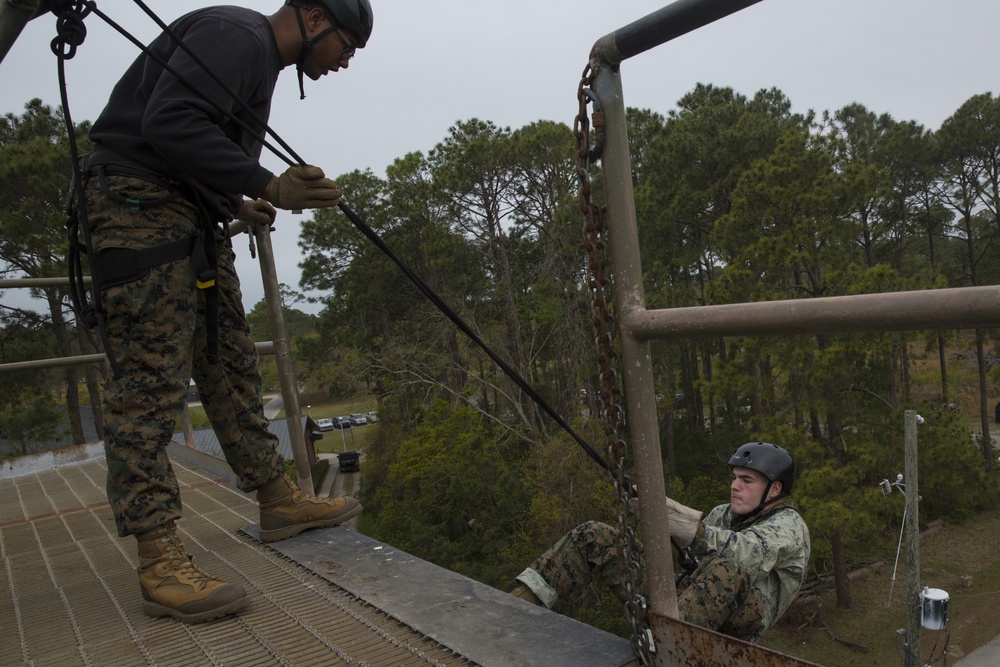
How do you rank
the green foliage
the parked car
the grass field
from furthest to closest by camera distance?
1. the parked car
2. the green foliage
3. the grass field

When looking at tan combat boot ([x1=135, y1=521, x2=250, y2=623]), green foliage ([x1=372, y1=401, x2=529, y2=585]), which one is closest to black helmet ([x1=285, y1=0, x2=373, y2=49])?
tan combat boot ([x1=135, y1=521, x2=250, y2=623])

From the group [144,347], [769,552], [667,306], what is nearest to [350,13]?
[144,347]

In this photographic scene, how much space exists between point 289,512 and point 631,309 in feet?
6.08

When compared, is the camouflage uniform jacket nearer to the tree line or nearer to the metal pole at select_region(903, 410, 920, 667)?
the metal pole at select_region(903, 410, 920, 667)

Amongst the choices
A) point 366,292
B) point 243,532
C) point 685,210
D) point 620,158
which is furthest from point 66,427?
point 620,158

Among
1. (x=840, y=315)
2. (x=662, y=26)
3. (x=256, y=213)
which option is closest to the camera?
(x=840, y=315)

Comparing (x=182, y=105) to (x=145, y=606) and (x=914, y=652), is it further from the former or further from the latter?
(x=914, y=652)

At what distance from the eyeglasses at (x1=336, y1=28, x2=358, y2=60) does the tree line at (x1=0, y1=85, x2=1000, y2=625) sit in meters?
16.0

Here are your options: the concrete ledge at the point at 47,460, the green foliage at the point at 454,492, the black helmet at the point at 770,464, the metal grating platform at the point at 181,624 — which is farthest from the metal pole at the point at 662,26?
the green foliage at the point at 454,492

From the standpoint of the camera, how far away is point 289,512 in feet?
9.64

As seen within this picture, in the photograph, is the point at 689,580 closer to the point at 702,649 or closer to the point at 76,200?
the point at 702,649

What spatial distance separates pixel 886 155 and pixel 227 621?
1008 inches

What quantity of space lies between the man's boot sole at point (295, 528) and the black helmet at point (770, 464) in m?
1.47

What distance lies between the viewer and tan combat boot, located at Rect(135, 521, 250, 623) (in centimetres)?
218
